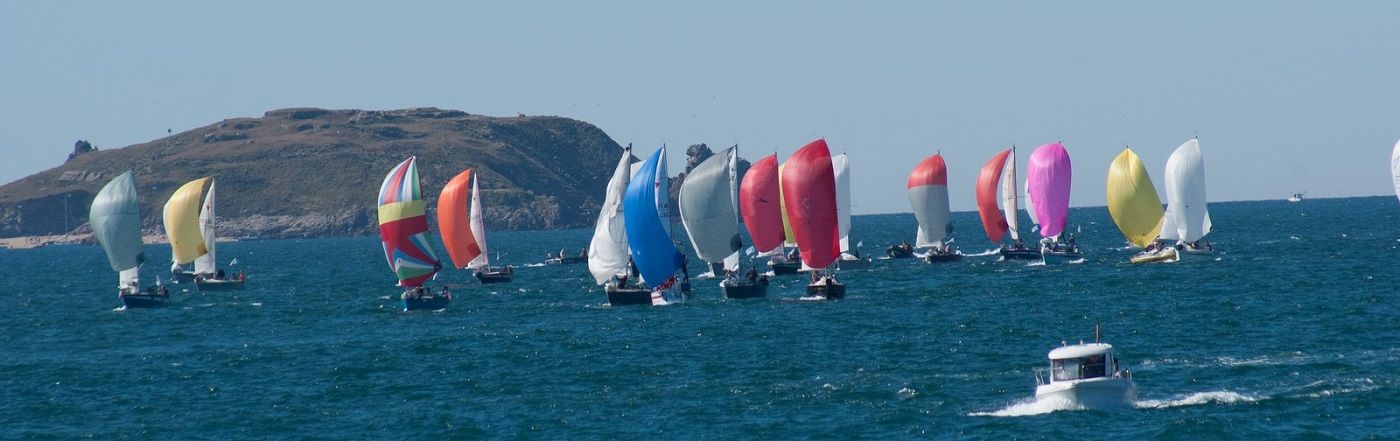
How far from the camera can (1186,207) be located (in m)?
107

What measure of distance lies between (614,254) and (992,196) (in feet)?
135

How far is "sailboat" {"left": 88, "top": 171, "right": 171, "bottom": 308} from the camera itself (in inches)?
3684

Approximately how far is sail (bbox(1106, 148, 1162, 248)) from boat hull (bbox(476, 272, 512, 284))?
3868 cm

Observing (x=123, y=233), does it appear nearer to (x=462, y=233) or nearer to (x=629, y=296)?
(x=462, y=233)

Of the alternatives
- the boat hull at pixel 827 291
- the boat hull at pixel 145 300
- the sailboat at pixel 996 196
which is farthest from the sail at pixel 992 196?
the boat hull at pixel 145 300

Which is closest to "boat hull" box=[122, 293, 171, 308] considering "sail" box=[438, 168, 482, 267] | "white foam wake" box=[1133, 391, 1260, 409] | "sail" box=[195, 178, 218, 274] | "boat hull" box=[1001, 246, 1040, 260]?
"sail" box=[195, 178, 218, 274]

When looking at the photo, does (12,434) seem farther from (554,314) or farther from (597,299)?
(597,299)

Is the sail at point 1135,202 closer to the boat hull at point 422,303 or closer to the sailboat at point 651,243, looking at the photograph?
the sailboat at point 651,243

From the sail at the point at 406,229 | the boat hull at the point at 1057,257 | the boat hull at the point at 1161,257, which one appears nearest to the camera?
the sail at the point at 406,229

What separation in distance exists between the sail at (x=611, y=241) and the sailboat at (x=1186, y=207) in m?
40.8

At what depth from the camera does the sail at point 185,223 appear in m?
108

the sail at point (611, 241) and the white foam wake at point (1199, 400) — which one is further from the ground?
the sail at point (611, 241)

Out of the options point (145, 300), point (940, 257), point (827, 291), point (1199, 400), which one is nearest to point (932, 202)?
point (940, 257)

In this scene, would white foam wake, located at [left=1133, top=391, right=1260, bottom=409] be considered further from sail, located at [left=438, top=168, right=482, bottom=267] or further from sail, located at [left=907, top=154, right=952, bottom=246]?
sail, located at [left=907, top=154, right=952, bottom=246]
